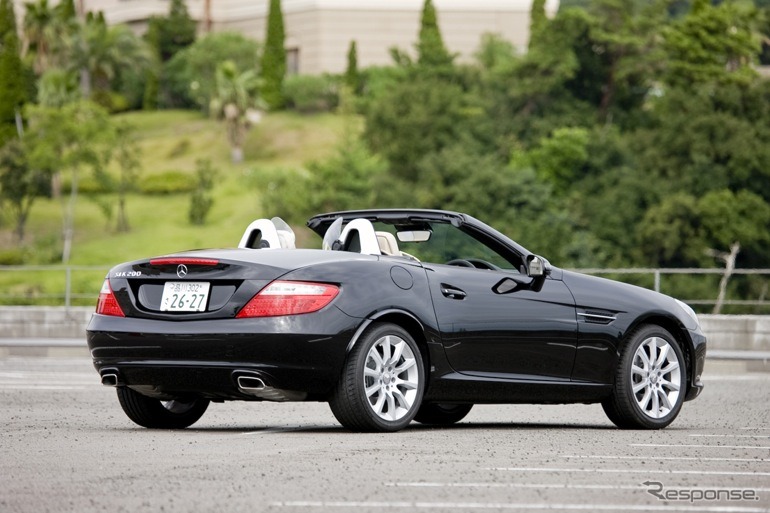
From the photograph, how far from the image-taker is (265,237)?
32.0ft

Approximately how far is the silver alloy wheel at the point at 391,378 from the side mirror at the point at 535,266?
111 cm

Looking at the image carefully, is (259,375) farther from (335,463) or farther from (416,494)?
(416,494)

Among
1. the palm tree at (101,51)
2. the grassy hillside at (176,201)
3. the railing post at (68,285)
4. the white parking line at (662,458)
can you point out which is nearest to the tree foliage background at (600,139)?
the grassy hillside at (176,201)

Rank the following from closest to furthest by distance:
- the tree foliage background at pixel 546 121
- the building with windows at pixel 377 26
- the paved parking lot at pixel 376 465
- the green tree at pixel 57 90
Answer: the paved parking lot at pixel 376 465 < the tree foliage background at pixel 546 121 < the green tree at pixel 57 90 < the building with windows at pixel 377 26

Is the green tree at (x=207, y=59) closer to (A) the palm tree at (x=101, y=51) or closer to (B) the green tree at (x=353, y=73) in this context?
(A) the palm tree at (x=101, y=51)

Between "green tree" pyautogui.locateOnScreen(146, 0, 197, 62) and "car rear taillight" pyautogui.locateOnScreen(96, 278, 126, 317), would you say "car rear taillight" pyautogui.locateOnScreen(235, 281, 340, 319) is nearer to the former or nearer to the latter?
"car rear taillight" pyautogui.locateOnScreen(96, 278, 126, 317)

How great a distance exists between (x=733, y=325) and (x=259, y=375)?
16.8m

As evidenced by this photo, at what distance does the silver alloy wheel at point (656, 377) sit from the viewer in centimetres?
1030

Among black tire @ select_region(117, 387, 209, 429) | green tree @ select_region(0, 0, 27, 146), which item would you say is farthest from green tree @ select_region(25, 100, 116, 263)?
black tire @ select_region(117, 387, 209, 429)

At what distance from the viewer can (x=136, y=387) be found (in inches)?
365

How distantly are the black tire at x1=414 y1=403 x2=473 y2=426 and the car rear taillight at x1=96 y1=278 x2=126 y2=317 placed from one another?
2202mm

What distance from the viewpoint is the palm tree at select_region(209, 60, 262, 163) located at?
106688mm

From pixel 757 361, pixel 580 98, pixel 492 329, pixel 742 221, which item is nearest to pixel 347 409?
pixel 492 329

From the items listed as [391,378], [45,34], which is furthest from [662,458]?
[45,34]
